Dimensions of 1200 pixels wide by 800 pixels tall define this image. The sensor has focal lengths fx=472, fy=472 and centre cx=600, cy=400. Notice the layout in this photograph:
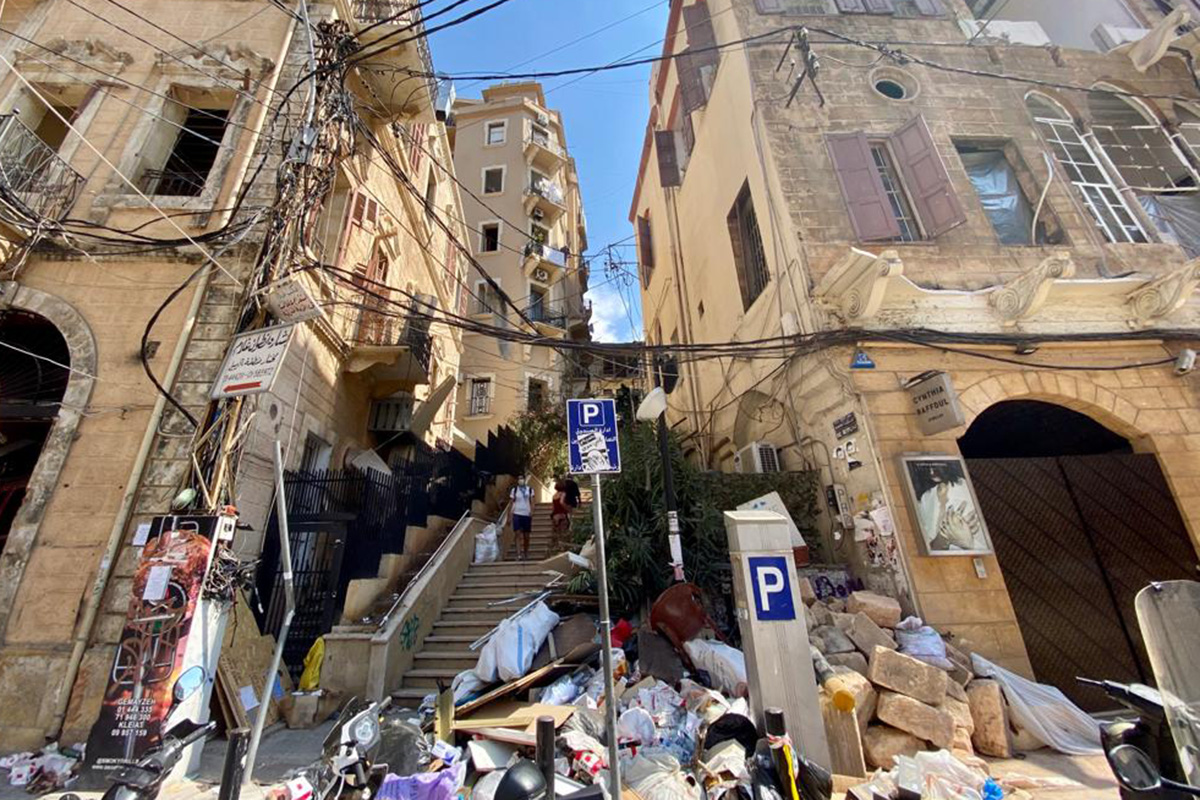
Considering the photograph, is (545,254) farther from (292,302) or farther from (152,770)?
(152,770)

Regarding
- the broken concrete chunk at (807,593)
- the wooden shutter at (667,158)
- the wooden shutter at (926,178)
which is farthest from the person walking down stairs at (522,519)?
the wooden shutter at (667,158)

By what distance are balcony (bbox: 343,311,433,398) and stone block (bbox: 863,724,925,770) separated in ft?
31.6

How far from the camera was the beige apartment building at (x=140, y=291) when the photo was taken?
562 cm

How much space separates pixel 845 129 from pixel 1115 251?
490 cm

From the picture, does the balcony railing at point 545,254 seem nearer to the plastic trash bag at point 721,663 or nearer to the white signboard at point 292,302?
the white signboard at point 292,302

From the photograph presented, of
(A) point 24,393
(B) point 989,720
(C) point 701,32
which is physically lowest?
(B) point 989,720

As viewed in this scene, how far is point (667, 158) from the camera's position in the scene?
15.3 meters

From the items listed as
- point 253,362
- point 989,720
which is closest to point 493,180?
point 253,362

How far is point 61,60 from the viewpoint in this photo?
855 centimetres

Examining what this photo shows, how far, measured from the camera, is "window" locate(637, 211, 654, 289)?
18359 millimetres

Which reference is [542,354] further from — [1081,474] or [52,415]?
[1081,474]

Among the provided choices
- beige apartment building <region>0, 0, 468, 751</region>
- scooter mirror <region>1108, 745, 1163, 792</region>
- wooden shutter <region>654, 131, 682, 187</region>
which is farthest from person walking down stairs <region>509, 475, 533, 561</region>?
wooden shutter <region>654, 131, 682, 187</region>

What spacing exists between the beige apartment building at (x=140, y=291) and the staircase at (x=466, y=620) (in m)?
2.98

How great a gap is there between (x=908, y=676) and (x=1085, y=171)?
10574mm
